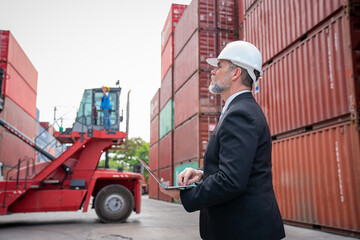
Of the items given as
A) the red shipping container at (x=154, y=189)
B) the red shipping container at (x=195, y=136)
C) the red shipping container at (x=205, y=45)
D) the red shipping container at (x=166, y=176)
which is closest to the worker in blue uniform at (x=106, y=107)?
the red shipping container at (x=195, y=136)

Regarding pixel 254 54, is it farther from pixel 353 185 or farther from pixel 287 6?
pixel 287 6

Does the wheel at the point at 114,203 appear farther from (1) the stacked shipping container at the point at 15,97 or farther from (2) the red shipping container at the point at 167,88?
(2) the red shipping container at the point at 167,88

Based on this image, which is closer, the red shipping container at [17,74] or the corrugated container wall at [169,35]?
the red shipping container at [17,74]

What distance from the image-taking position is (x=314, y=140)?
7863mm

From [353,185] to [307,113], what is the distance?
6.88 feet

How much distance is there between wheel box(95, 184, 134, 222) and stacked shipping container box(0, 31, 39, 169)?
968cm

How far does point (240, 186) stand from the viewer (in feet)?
4.89

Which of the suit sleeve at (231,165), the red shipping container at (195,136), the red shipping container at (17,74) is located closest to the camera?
the suit sleeve at (231,165)

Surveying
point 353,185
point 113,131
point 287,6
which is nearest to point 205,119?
point 113,131

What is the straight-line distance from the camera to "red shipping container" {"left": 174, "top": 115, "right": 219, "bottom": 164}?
15.0m

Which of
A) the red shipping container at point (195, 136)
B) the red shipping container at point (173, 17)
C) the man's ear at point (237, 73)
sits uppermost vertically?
the red shipping container at point (173, 17)

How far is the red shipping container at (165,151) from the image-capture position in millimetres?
20906

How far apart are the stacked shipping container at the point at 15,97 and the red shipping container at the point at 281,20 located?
525 inches

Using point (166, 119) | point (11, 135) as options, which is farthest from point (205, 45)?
point (11, 135)
